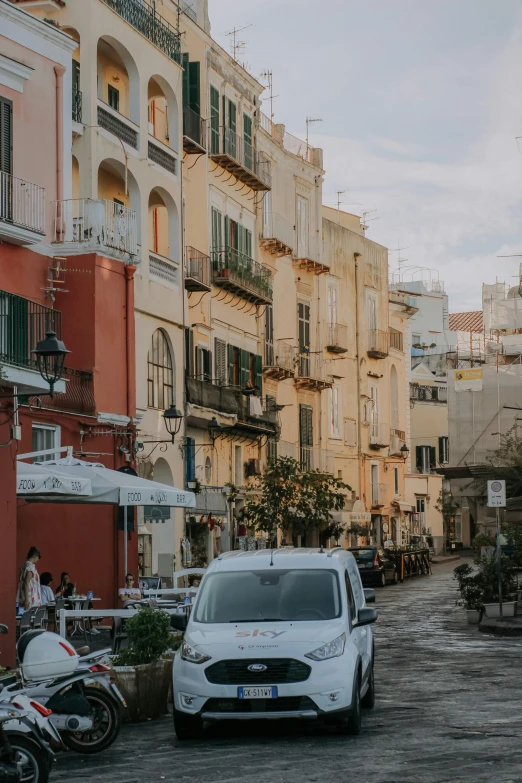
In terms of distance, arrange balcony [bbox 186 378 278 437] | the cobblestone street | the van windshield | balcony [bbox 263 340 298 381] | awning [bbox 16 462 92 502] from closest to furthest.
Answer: the cobblestone street < the van windshield < awning [bbox 16 462 92 502] < balcony [bbox 186 378 278 437] < balcony [bbox 263 340 298 381]

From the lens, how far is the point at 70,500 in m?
22.8

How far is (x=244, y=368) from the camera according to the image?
45.8m

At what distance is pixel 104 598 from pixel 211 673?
1547 cm

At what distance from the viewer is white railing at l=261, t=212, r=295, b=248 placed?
165 ft

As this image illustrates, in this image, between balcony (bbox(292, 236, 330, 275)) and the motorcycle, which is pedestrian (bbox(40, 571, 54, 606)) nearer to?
the motorcycle

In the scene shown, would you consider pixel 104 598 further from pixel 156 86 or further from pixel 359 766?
pixel 359 766

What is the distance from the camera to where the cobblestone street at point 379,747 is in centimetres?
1130

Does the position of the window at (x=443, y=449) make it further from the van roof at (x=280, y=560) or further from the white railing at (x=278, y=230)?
the van roof at (x=280, y=560)

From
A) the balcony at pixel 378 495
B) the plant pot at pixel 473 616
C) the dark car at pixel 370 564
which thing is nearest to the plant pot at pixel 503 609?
the plant pot at pixel 473 616

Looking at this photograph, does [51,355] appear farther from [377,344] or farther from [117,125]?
[377,344]

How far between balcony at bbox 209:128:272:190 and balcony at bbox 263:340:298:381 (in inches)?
235

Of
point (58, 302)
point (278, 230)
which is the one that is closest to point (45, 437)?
point (58, 302)

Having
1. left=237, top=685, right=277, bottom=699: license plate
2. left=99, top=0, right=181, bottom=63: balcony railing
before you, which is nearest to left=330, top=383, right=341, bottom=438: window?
left=99, top=0, right=181, bottom=63: balcony railing

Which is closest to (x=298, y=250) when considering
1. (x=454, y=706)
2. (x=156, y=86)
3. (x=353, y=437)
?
(x=353, y=437)
